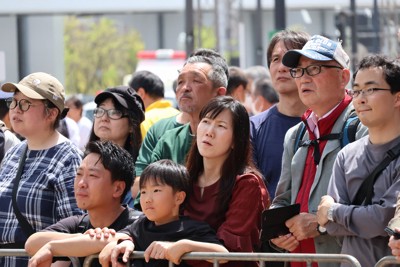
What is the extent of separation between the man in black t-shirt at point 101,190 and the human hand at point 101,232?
0.29 metres

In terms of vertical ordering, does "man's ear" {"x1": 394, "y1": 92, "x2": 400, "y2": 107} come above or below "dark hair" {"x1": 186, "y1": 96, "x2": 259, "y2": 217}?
above

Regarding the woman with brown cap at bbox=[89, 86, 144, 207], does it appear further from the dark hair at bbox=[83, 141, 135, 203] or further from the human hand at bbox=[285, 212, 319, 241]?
the human hand at bbox=[285, 212, 319, 241]

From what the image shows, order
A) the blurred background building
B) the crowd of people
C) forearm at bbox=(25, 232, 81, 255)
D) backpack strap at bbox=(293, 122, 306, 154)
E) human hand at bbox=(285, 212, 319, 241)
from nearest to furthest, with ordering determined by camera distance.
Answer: the crowd of people, human hand at bbox=(285, 212, 319, 241), forearm at bbox=(25, 232, 81, 255), backpack strap at bbox=(293, 122, 306, 154), the blurred background building

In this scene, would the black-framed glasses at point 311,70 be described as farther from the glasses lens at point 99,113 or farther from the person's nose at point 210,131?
the glasses lens at point 99,113

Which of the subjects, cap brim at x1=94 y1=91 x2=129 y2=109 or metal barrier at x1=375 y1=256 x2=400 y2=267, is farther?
cap brim at x1=94 y1=91 x2=129 y2=109

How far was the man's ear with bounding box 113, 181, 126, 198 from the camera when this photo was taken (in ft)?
21.8

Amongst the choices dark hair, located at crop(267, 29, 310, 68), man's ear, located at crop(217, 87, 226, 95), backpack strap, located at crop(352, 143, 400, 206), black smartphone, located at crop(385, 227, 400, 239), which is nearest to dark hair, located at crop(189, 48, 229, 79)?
man's ear, located at crop(217, 87, 226, 95)

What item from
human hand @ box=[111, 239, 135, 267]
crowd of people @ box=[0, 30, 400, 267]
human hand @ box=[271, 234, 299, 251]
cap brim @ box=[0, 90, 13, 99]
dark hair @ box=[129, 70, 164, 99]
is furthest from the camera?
dark hair @ box=[129, 70, 164, 99]

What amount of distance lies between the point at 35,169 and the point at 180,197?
48.4 inches

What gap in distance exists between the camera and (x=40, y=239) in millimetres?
6211

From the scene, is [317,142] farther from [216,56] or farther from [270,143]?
[216,56]

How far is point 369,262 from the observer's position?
220 inches

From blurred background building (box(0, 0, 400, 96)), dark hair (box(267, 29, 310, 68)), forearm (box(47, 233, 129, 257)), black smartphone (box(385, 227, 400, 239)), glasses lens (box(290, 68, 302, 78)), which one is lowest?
forearm (box(47, 233, 129, 257))

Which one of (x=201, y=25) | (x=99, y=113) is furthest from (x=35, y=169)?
(x=201, y=25)
